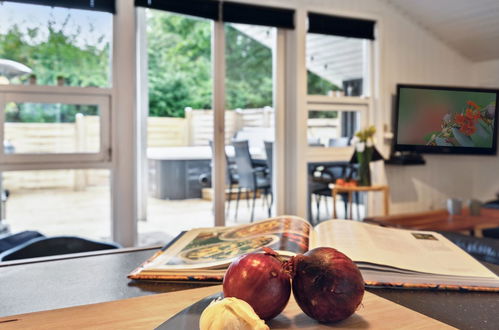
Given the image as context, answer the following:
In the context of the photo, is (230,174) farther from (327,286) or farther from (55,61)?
(327,286)

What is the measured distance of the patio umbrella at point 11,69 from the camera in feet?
9.51

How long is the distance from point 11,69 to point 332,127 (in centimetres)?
259

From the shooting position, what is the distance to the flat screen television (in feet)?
1.31

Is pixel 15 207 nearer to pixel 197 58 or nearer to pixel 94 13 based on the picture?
pixel 94 13

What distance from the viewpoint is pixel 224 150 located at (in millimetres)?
3674

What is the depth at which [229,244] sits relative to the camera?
30.0 inches

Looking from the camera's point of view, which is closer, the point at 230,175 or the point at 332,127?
the point at 230,175

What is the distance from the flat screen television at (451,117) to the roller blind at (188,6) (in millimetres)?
3200

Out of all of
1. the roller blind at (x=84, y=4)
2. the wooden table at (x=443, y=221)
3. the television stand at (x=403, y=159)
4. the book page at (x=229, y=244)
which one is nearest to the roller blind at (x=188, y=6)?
the roller blind at (x=84, y=4)

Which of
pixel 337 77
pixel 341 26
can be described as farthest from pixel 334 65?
pixel 341 26

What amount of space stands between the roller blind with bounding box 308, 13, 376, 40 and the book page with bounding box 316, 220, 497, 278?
3401 millimetres

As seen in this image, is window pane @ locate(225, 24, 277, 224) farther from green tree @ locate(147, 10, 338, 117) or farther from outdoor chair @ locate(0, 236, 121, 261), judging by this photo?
outdoor chair @ locate(0, 236, 121, 261)

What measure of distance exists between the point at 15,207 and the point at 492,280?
305cm

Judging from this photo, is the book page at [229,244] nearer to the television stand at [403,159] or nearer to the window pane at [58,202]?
the window pane at [58,202]
